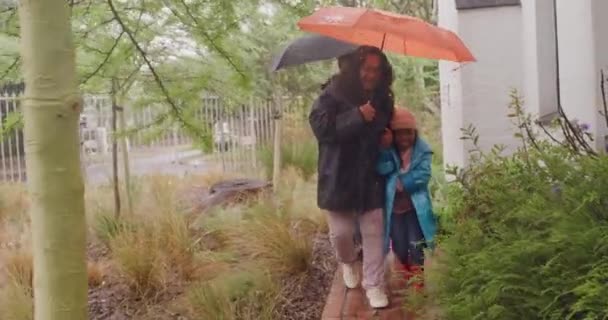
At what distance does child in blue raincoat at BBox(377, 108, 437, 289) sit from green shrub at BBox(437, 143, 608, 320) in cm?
126

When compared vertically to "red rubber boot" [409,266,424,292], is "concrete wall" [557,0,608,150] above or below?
above

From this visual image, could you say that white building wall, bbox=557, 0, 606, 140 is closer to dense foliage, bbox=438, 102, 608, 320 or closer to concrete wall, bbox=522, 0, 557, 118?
concrete wall, bbox=522, 0, 557, 118

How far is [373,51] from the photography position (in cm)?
498

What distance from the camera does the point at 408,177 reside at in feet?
16.7

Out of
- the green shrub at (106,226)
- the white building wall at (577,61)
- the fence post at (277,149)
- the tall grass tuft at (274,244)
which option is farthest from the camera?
the fence post at (277,149)

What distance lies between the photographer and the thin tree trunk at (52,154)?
7.76 ft

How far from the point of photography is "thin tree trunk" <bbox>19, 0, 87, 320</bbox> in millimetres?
2365

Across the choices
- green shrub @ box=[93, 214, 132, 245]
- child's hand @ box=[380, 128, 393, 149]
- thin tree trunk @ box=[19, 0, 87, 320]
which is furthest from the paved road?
thin tree trunk @ box=[19, 0, 87, 320]

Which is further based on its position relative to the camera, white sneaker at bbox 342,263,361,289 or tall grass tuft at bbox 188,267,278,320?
white sneaker at bbox 342,263,361,289

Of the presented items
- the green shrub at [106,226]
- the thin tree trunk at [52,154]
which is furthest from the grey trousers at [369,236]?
the green shrub at [106,226]

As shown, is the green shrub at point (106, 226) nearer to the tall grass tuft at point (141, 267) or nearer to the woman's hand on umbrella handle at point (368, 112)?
the tall grass tuft at point (141, 267)

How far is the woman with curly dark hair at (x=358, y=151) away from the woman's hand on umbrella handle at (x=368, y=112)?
0.01 meters

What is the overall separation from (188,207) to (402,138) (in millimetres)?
4535

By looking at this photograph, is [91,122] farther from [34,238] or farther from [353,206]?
[34,238]
